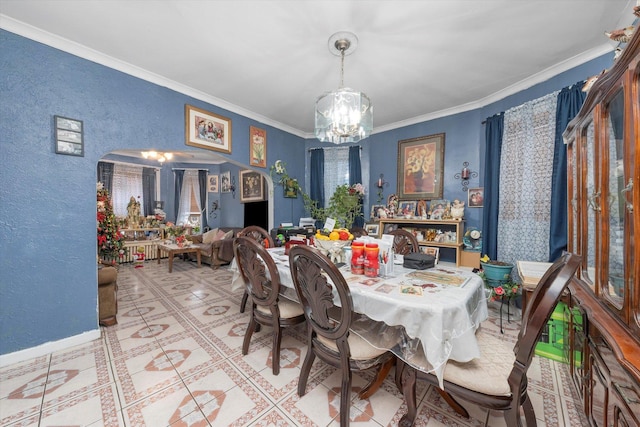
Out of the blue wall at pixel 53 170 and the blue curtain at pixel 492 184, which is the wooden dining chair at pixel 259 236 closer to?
the blue wall at pixel 53 170

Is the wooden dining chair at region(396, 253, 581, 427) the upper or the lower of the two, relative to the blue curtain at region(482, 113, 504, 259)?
lower

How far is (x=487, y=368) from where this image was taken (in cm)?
111

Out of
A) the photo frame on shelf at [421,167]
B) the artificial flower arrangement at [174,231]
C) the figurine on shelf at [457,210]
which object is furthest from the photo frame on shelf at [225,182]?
the figurine on shelf at [457,210]

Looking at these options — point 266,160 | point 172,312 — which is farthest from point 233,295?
point 266,160

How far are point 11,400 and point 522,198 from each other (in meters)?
4.84

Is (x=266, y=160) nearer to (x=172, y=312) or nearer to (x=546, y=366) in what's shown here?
(x=172, y=312)

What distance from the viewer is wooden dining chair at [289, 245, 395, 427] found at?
3.88 feet

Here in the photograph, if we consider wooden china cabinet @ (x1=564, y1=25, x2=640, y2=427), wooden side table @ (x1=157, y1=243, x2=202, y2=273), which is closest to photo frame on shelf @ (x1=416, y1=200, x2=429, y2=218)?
wooden china cabinet @ (x1=564, y1=25, x2=640, y2=427)

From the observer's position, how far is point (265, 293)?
179 centimetres

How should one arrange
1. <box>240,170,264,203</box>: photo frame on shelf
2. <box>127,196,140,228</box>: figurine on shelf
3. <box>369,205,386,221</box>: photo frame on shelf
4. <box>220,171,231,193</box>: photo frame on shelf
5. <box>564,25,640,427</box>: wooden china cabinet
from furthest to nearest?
1. <box>220,171,231,193</box>: photo frame on shelf
2. <box>127,196,140,228</box>: figurine on shelf
3. <box>240,170,264,203</box>: photo frame on shelf
4. <box>369,205,386,221</box>: photo frame on shelf
5. <box>564,25,640,427</box>: wooden china cabinet

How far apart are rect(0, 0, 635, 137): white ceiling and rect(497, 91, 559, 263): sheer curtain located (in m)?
0.40

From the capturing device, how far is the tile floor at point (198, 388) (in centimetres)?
138

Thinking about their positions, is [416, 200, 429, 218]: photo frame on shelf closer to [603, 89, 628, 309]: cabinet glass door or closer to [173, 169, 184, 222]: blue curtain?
[603, 89, 628, 309]: cabinet glass door

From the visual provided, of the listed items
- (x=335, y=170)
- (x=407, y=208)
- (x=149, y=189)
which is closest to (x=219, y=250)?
(x=335, y=170)
